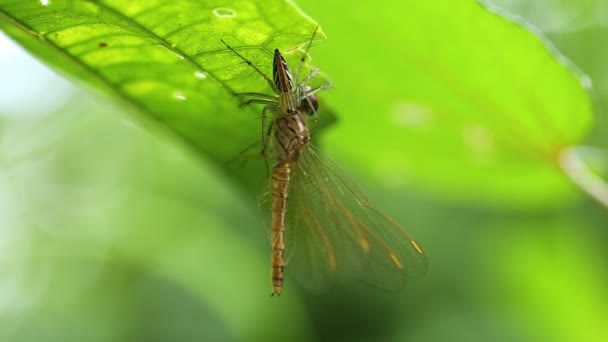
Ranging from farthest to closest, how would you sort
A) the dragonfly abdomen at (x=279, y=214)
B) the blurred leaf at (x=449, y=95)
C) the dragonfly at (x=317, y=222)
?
1. the dragonfly abdomen at (x=279, y=214)
2. the dragonfly at (x=317, y=222)
3. the blurred leaf at (x=449, y=95)

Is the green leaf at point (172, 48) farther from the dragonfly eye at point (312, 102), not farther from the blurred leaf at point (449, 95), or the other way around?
the blurred leaf at point (449, 95)

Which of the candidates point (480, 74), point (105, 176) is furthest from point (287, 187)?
point (105, 176)

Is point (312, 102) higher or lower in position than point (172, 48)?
lower

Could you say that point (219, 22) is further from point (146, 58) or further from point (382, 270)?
point (382, 270)

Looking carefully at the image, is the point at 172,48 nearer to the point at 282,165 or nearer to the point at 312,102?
the point at 312,102

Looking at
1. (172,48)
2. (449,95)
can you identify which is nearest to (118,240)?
(449,95)

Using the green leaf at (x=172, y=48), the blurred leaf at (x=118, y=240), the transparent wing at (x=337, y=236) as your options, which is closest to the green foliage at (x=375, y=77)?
the green leaf at (x=172, y=48)
